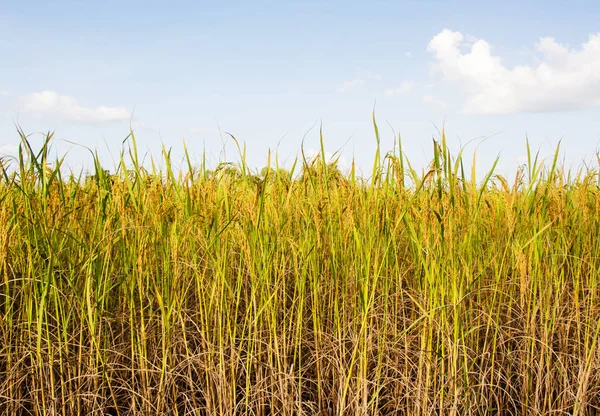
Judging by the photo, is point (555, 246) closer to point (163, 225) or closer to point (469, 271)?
point (469, 271)

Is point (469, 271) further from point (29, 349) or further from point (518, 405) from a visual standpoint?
point (29, 349)

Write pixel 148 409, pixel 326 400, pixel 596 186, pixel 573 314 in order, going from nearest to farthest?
pixel 148 409 < pixel 326 400 < pixel 573 314 < pixel 596 186

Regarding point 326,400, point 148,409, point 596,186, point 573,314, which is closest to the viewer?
point 148,409

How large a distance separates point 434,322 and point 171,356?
1078 mm

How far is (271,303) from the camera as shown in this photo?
212 centimetres

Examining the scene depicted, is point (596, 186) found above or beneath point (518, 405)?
above

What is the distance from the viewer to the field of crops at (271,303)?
6.72 ft

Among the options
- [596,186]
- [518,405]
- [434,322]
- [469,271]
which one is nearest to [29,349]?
[434,322]

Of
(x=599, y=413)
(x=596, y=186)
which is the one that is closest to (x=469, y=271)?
(x=599, y=413)

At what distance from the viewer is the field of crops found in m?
2.05

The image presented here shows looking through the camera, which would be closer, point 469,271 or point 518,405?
point 469,271

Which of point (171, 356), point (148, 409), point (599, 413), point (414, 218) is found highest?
point (414, 218)

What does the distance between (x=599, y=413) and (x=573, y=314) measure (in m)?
0.45

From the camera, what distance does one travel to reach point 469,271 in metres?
2.13
